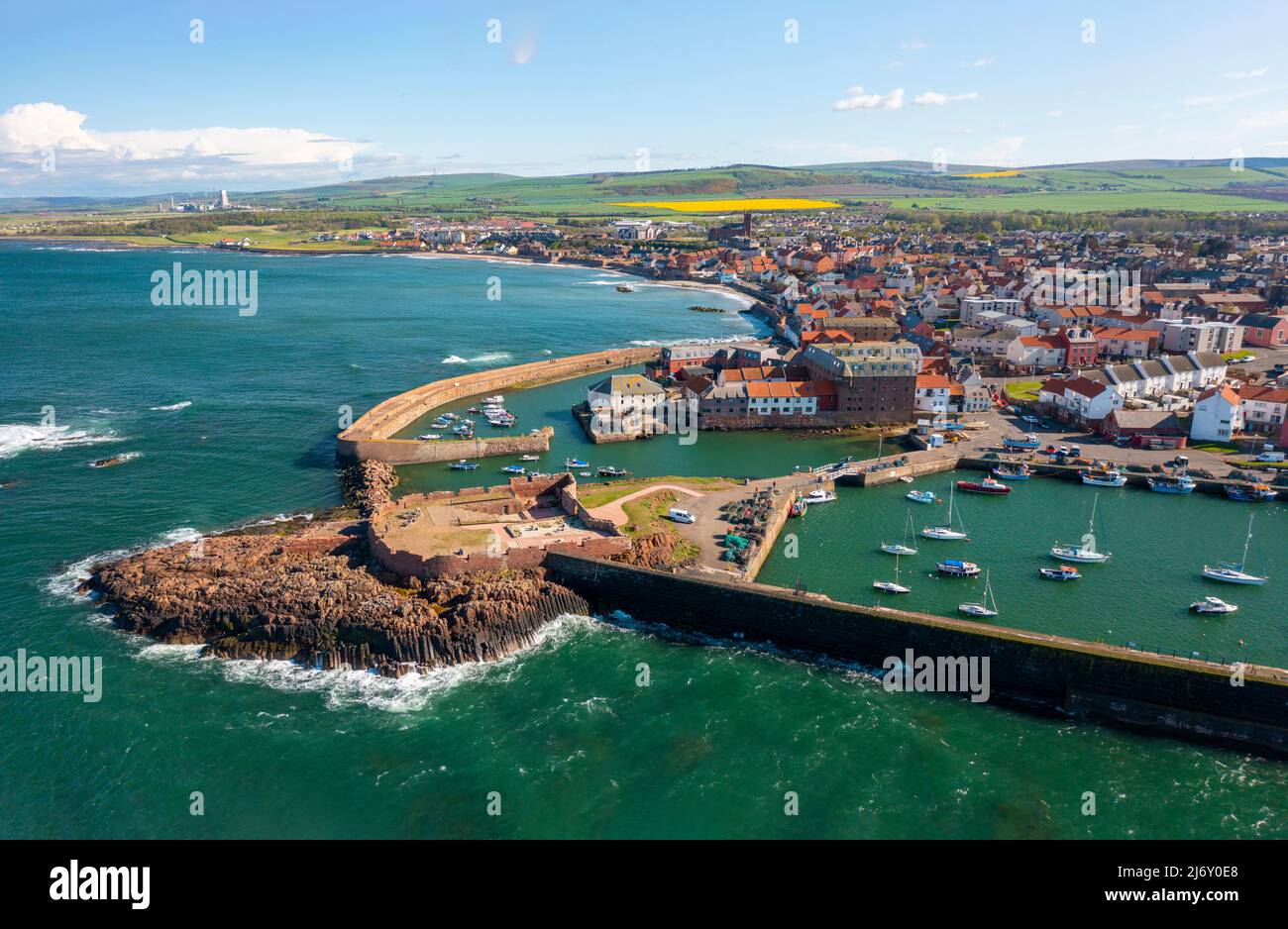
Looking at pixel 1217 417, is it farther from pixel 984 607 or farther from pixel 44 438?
pixel 44 438

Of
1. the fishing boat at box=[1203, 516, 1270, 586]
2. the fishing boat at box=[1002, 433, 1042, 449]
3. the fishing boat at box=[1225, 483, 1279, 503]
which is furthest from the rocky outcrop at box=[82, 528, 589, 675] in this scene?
the fishing boat at box=[1225, 483, 1279, 503]

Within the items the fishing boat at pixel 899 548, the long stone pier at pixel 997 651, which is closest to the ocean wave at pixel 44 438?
the long stone pier at pixel 997 651

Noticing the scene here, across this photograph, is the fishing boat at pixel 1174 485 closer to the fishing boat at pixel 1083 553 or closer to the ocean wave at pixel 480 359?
the fishing boat at pixel 1083 553

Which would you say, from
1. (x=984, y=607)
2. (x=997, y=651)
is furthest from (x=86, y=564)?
(x=984, y=607)

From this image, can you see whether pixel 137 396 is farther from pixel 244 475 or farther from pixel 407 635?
pixel 407 635

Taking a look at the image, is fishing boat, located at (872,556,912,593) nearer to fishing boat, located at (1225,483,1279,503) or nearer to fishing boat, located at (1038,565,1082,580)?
fishing boat, located at (1038,565,1082,580)

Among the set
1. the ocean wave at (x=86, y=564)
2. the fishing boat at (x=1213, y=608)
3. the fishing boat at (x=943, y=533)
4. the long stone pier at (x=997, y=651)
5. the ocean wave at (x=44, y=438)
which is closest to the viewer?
the long stone pier at (x=997, y=651)
